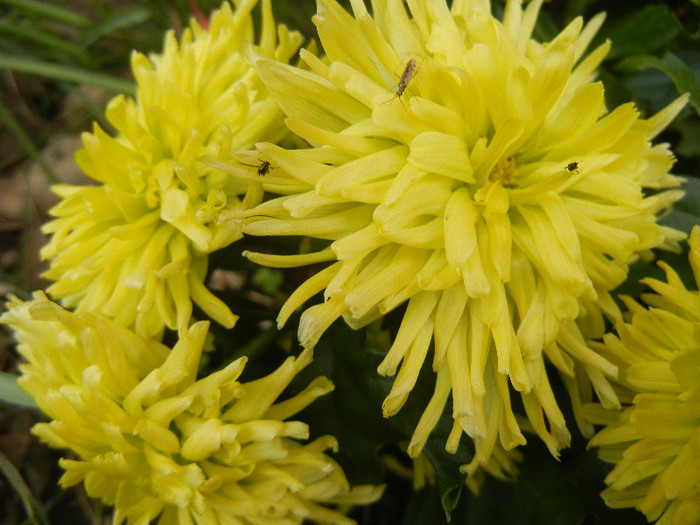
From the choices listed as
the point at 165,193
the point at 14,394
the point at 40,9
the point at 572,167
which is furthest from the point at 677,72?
the point at 40,9

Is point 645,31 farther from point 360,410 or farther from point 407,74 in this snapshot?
point 360,410

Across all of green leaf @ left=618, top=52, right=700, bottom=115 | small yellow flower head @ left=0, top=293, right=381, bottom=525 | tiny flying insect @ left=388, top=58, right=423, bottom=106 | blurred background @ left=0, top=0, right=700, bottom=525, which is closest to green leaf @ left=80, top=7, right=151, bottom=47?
blurred background @ left=0, top=0, right=700, bottom=525

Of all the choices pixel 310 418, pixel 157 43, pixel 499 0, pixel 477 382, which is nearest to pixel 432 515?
pixel 310 418

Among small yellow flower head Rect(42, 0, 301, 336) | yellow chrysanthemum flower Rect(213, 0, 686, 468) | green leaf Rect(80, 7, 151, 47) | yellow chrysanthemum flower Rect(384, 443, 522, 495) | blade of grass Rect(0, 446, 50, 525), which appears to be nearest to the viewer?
yellow chrysanthemum flower Rect(213, 0, 686, 468)

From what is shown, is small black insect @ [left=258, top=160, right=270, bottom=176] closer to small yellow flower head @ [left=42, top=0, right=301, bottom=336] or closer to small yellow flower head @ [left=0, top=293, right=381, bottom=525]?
small yellow flower head @ [left=42, top=0, right=301, bottom=336]

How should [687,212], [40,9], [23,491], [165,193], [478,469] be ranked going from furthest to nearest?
1. [40,9]
2. [23,491]
3. [478,469]
4. [687,212]
5. [165,193]
